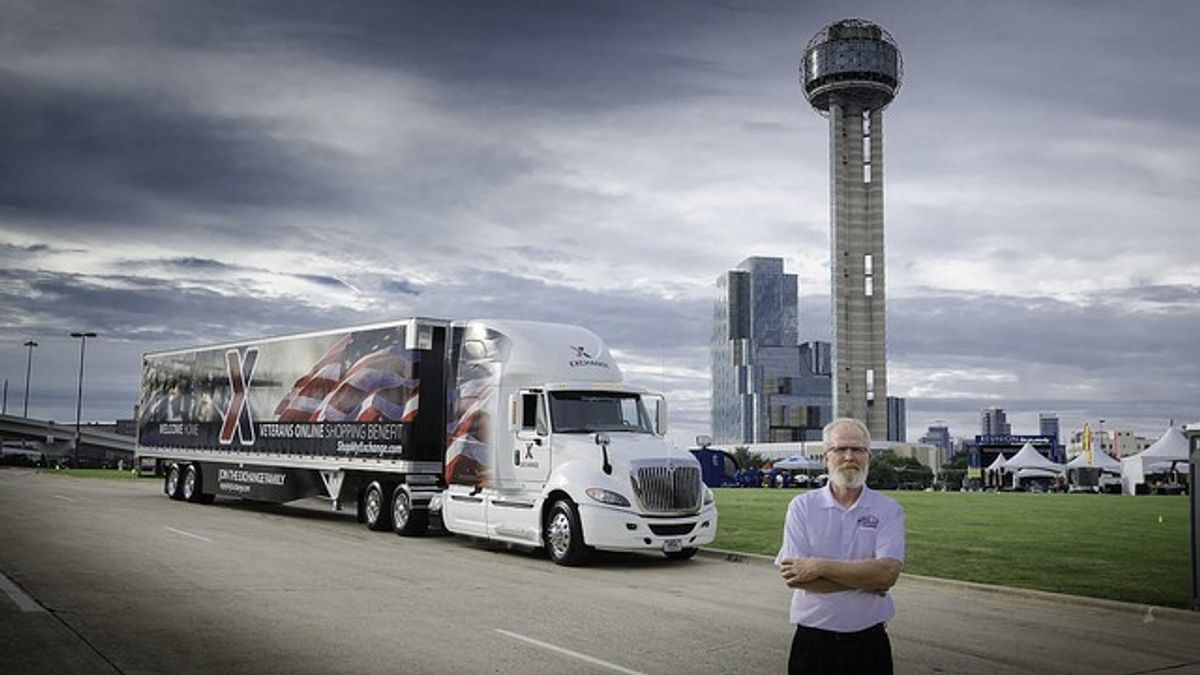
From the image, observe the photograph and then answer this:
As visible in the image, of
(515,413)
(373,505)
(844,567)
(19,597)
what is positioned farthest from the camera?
(373,505)

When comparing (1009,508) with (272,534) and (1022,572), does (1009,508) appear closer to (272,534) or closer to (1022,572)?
(1022,572)

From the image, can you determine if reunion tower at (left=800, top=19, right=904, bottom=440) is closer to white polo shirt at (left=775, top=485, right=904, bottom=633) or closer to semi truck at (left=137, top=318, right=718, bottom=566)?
semi truck at (left=137, top=318, right=718, bottom=566)

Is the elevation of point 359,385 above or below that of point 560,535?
above

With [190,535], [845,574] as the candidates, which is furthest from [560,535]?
[845,574]

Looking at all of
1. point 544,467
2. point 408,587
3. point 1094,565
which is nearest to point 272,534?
point 544,467

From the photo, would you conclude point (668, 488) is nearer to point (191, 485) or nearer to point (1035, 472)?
point (191, 485)

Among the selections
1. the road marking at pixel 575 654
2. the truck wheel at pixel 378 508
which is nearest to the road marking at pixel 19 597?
the road marking at pixel 575 654

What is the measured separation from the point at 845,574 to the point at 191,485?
30.0m

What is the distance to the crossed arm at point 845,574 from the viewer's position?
4.58m

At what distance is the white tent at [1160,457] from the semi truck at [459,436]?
47083mm

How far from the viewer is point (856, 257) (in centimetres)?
17838

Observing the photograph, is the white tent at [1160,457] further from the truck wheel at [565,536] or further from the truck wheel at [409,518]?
the truck wheel at [565,536]

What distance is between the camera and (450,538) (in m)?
22.3

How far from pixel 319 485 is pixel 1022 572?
15.6m
